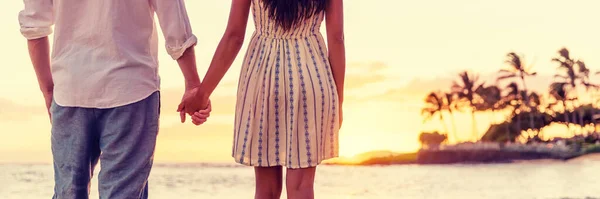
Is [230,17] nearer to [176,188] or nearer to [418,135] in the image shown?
[176,188]

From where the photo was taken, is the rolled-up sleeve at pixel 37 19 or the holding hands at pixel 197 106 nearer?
the rolled-up sleeve at pixel 37 19

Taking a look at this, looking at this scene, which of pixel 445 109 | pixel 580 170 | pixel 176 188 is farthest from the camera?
pixel 445 109

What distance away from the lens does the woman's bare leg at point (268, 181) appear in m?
4.22

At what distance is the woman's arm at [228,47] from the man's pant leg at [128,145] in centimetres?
67

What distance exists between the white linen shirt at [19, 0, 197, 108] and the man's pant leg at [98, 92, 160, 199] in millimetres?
44

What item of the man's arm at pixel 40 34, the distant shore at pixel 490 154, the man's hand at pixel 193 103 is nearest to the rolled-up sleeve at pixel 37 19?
the man's arm at pixel 40 34

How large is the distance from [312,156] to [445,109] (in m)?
56.8

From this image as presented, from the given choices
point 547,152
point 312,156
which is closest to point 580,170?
point 547,152

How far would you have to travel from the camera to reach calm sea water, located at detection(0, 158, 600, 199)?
27778mm

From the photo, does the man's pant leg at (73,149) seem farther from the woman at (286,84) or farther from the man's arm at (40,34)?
the woman at (286,84)

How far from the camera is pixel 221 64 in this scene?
164 inches

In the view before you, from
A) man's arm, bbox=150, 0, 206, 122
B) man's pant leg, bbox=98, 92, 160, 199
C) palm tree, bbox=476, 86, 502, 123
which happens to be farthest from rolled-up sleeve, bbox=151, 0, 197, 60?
palm tree, bbox=476, 86, 502, 123

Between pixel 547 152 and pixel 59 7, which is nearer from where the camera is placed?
pixel 59 7

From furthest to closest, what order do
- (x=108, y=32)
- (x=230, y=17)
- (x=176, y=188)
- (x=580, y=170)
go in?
(x=580, y=170) → (x=176, y=188) → (x=230, y=17) → (x=108, y=32)
